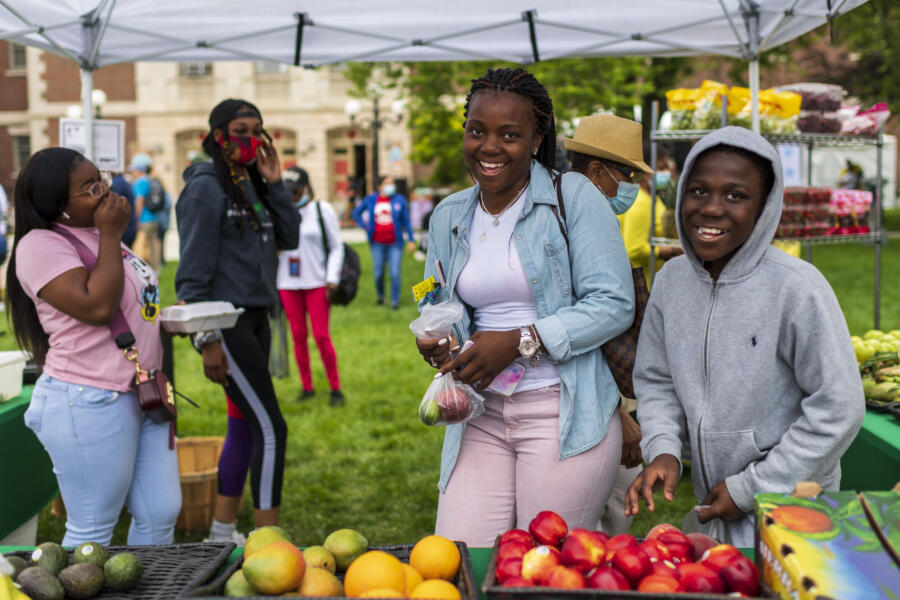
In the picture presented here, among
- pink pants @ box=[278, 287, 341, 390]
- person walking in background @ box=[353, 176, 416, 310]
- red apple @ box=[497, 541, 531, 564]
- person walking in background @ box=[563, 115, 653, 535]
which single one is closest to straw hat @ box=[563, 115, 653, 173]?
person walking in background @ box=[563, 115, 653, 535]

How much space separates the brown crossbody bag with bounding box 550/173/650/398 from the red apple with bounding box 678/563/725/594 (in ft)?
2.76

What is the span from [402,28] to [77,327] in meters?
3.14

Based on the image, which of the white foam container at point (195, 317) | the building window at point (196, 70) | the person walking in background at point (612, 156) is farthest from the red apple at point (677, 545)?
the building window at point (196, 70)

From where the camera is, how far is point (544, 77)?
15.2m

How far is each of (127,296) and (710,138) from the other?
6.80 feet

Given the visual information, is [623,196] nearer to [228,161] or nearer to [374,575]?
[228,161]

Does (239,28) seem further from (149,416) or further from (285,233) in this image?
(149,416)

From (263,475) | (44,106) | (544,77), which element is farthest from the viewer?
(44,106)

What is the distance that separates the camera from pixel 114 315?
2.90 metres

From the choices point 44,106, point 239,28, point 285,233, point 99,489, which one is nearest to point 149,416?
point 99,489

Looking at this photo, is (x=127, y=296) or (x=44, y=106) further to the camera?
(x=44, y=106)

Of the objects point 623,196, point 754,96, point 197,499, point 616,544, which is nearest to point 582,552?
point 616,544

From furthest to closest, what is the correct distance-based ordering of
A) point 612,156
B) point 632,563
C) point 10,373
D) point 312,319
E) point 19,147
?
point 19,147, point 312,319, point 10,373, point 612,156, point 632,563

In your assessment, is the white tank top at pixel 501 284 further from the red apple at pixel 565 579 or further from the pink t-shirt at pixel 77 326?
the pink t-shirt at pixel 77 326
